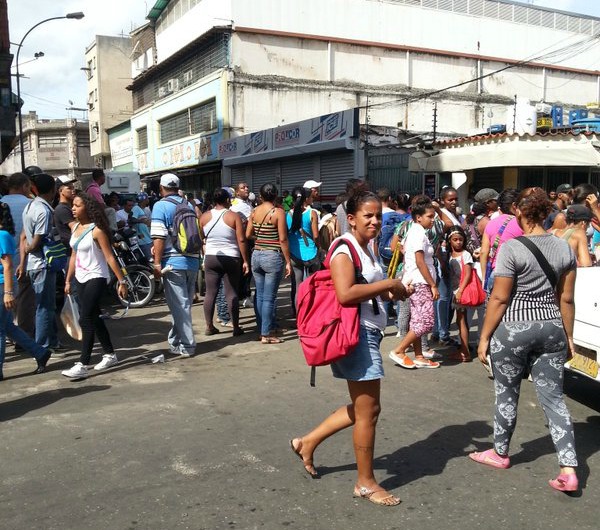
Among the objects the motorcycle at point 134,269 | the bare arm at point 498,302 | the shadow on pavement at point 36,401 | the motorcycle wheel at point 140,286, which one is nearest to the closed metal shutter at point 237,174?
the motorcycle at point 134,269

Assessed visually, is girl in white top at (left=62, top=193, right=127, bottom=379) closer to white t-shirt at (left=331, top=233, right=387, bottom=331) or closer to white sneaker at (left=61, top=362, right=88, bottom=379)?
white sneaker at (left=61, top=362, right=88, bottom=379)

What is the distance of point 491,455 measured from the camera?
402 cm

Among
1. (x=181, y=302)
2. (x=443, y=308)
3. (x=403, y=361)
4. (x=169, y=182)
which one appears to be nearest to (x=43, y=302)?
(x=181, y=302)

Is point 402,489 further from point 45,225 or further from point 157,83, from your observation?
point 157,83

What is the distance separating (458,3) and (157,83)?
54.2ft

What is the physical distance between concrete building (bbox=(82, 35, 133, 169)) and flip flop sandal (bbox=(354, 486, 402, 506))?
154 ft

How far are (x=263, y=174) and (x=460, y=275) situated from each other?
16.8 m

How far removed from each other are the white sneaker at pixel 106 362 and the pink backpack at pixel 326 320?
3426mm

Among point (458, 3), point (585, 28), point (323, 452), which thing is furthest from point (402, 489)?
point (585, 28)

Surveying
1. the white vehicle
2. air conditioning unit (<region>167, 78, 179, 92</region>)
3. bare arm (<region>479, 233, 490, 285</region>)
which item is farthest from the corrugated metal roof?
the white vehicle

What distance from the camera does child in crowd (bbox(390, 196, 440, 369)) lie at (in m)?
6.14

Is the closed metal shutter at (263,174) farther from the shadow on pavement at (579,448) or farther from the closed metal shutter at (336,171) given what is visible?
the shadow on pavement at (579,448)

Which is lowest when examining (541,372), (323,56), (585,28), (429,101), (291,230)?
(541,372)

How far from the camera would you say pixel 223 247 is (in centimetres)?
756
